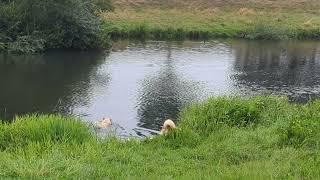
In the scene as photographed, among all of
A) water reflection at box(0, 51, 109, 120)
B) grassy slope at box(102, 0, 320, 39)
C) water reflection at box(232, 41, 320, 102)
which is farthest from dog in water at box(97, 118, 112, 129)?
grassy slope at box(102, 0, 320, 39)

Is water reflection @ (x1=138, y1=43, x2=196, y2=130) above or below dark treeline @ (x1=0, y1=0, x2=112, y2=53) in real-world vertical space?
below

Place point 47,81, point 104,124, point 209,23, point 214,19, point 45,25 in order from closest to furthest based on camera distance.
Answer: point 104,124
point 47,81
point 45,25
point 209,23
point 214,19

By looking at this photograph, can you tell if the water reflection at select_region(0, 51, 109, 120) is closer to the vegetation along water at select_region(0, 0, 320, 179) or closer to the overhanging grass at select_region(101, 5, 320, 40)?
the vegetation along water at select_region(0, 0, 320, 179)

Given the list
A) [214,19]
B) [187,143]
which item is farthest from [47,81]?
[214,19]

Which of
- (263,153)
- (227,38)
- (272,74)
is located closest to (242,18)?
(227,38)

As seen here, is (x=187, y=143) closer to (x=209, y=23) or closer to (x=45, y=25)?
(x=45, y=25)

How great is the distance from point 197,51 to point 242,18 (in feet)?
67.4

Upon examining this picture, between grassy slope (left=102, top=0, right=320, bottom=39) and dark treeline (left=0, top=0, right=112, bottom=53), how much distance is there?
30.2 ft

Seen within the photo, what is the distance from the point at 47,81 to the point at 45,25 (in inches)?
631

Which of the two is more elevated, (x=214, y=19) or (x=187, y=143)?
(x=187, y=143)

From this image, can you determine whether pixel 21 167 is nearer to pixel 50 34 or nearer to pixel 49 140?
pixel 49 140

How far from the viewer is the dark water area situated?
2809 centimetres

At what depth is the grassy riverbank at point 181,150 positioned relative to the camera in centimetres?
1091

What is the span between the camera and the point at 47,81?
36.6 metres
